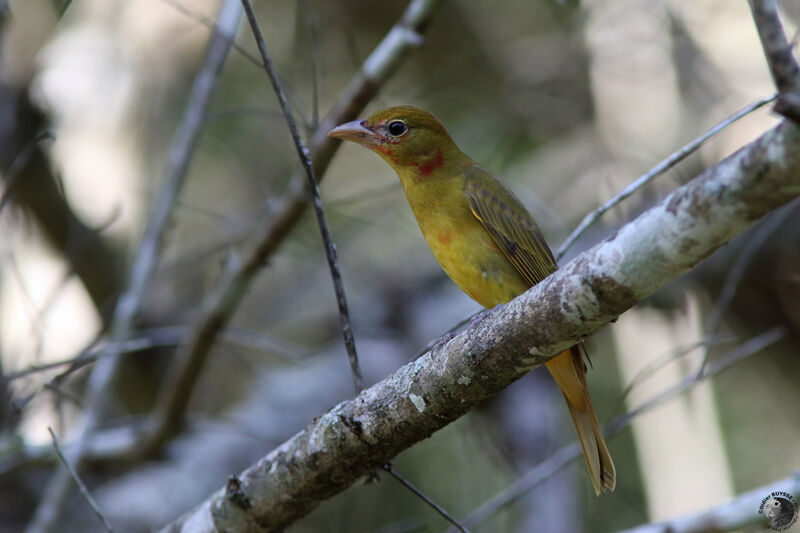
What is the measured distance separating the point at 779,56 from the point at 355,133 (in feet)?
7.92

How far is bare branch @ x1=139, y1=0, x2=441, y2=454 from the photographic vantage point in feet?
11.2

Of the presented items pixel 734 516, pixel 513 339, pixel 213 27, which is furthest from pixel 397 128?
pixel 734 516

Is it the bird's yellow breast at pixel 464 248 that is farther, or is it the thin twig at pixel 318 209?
the bird's yellow breast at pixel 464 248

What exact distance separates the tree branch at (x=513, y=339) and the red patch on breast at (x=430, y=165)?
146cm

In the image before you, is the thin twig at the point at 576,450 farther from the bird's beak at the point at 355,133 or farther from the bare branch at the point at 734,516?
the bird's beak at the point at 355,133

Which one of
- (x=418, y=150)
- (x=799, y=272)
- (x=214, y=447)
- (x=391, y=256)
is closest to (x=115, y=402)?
(x=214, y=447)

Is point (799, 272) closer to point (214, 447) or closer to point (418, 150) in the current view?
point (418, 150)

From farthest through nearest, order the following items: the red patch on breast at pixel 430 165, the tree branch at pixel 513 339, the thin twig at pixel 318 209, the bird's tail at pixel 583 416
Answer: the red patch on breast at pixel 430 165
the bird's tail at pixel 583 416
the thin twig at pixel 318 209
the tree branch at pixel 513 339

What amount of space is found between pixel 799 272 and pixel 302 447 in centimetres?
359

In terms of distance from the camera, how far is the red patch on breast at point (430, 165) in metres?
3.56

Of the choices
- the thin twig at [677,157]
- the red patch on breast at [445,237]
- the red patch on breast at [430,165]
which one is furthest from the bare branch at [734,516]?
the red patch on breast at [430,165]

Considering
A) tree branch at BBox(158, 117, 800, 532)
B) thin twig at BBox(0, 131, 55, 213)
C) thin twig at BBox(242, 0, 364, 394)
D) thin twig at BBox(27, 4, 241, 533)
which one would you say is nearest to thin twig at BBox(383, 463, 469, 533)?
tree branch at BBox(158, 117, 800, 532)

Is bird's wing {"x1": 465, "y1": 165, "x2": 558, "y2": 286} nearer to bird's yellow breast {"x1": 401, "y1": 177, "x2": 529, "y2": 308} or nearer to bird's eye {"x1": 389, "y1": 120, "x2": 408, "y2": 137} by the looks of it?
bird's yellow breast {"x1": 401, "y1": 177, "x2": 529, "y2": 308}

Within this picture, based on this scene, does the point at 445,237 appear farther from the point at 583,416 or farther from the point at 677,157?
the point at 677,157
